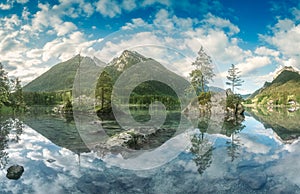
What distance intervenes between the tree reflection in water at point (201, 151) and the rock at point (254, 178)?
6.40 ft

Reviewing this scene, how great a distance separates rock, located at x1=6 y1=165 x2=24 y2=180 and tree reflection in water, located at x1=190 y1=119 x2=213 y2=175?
8678 mm

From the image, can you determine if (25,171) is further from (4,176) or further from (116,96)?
(116,96)

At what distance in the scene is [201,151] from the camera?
57.3ft

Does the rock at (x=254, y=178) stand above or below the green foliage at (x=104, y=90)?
below

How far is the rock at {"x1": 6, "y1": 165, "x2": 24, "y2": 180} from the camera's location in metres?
12.2

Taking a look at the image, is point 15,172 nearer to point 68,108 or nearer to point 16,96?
point 68,108

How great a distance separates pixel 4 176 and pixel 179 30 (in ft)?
60.4

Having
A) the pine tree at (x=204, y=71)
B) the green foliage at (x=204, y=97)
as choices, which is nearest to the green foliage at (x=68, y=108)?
the green foliage at (x=204, y=97)

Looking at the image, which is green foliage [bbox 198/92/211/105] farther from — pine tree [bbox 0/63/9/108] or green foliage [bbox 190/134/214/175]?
pine tree [bbox 0/63/9/108]

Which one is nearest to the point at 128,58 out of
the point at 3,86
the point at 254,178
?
the point at 254,178

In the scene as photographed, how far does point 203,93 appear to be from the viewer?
53156 millimetres

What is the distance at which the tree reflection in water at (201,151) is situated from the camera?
14002 mm

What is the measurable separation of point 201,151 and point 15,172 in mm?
11051

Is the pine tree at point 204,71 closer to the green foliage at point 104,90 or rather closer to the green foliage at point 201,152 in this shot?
the green foliage at point 104,90
